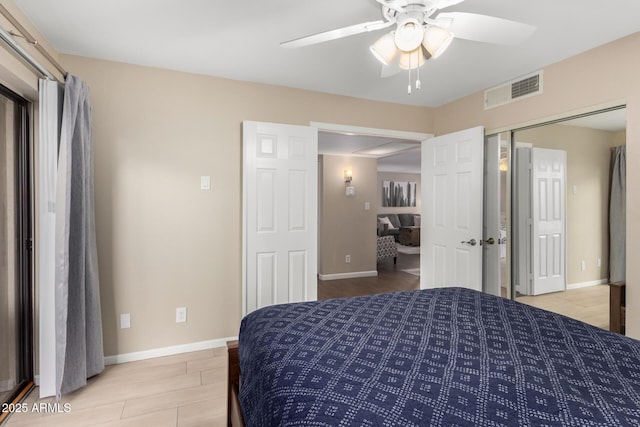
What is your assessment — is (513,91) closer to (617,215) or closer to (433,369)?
(617,215)

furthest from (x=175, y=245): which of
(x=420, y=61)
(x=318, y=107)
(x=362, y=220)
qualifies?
(x=362, y=220)

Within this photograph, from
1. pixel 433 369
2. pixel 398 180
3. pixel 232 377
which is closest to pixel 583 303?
pixel 433 369

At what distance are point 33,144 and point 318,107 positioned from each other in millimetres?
2279

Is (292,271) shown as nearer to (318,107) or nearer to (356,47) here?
(318,107)

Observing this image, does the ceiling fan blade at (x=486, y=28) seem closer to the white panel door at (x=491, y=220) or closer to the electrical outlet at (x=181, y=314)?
the white panel door at (x=491, y=220)

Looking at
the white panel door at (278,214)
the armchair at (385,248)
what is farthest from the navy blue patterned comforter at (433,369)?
the armchair at (385,248)

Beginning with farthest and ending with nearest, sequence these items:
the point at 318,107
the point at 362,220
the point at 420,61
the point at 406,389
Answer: the point at 362,220, the point at 318,107, the point at 420,61, the point at 406,389

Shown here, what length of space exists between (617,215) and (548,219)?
51 centimetres

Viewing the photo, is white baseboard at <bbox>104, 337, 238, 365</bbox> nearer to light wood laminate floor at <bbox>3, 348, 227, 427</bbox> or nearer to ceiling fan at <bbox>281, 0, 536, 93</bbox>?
light wood laminate floor at <bbox>3, 348, 227, 427</bbox>

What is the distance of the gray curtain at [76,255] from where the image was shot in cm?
198

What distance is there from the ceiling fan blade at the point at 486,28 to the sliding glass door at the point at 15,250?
2.53 metres

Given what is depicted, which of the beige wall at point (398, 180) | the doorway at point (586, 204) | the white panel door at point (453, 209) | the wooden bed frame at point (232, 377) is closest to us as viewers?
the wooden bed frame at point (232, 377)

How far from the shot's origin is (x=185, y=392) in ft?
7.11

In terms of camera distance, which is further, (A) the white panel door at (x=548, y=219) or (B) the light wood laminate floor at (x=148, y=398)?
(A) the white panel door at (x=548, y=219)
